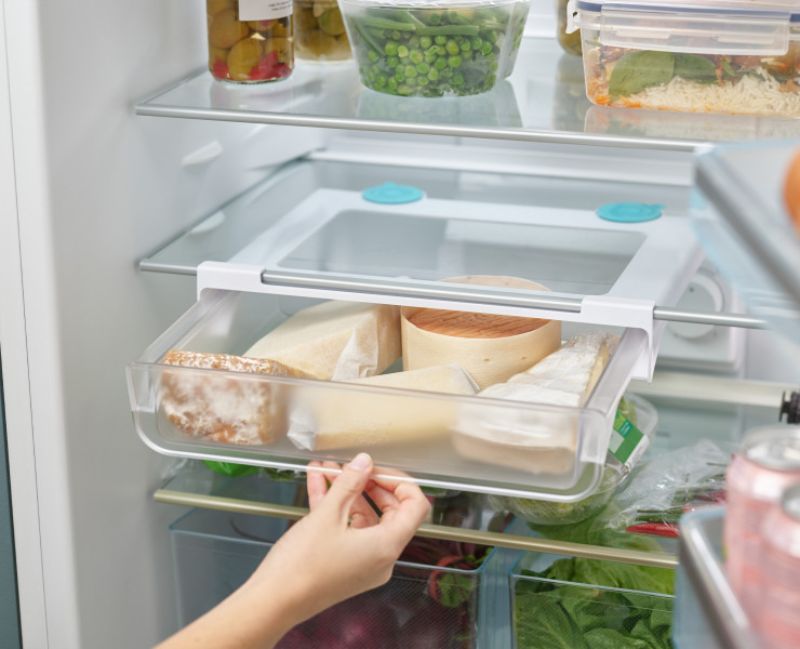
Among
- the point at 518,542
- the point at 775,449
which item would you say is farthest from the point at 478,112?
the point at 775,449

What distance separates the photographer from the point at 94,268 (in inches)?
46.0

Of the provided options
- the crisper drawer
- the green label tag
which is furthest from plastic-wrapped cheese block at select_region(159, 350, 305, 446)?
the green label tag

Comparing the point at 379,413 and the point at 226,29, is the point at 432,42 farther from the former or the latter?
the point at 379,413

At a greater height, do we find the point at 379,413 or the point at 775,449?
the point at 775,449

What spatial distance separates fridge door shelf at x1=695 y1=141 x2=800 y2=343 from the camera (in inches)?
18.7

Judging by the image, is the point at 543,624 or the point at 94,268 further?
the point at 543,624

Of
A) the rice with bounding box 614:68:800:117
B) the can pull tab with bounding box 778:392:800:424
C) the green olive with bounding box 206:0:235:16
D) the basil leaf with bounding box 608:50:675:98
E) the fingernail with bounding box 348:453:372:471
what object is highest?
the green olive with bounding box 206:0:235:16

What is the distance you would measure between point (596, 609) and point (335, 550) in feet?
1.33

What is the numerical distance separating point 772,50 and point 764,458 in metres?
0.64

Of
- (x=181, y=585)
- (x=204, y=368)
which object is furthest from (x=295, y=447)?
(x=181, y=585)

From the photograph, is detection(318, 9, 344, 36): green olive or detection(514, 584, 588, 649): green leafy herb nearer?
detection(514, 584, 588, 649): green leafy herb

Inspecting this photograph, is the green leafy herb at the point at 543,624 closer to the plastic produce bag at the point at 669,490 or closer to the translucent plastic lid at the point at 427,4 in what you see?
the plastic produce bag at the point at 669,490

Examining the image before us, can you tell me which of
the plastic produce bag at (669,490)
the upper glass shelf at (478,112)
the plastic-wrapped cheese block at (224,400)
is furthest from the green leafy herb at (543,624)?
the upper glass shelf at (478,112)

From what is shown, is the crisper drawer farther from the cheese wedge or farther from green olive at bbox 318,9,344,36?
green olive at bbox 318,9,344,36
